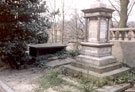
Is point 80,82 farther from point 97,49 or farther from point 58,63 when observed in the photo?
point 58,63

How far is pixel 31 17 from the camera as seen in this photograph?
Answer: 6.69 metres

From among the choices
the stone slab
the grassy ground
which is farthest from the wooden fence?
the stone slab

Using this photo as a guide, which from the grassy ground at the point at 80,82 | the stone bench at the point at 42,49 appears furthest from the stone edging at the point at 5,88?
the stone bench at the point at 42,49

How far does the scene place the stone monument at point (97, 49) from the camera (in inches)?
192

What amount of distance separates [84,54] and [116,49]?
201cm

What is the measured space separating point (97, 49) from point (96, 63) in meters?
0.56

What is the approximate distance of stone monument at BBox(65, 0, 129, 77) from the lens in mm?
4884

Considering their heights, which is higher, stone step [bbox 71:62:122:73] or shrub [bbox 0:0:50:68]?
shrub [bbox 0:0:50:68]

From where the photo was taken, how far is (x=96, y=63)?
4.94m

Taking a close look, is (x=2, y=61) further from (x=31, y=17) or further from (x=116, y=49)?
(x=116, y=49)

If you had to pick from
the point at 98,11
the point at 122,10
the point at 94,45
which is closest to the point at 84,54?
the point at 94,45

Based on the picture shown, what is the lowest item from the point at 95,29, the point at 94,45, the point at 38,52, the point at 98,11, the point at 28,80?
the point at 28,80

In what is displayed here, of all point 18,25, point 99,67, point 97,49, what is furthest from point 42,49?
point 99,67

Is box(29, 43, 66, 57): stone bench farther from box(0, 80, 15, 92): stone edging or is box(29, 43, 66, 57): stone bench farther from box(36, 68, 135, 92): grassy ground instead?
box(0, 80, 15, 92): stone edging
